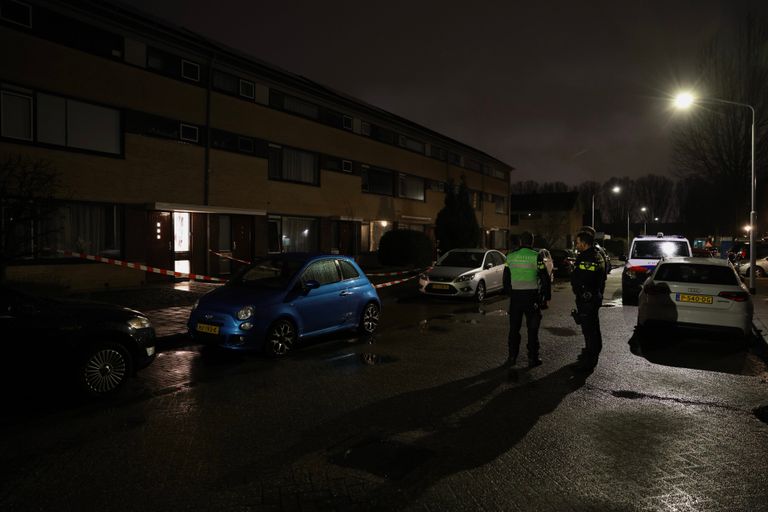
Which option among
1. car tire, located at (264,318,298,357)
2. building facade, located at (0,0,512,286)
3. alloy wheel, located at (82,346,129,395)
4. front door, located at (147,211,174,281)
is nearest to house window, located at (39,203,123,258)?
building facade, located at (0,0,512,286)

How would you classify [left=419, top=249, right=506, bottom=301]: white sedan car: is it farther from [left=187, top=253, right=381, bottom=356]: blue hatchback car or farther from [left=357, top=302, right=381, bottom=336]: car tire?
[left=187, top=253, right=381, bottom=356]: blue hatchback car

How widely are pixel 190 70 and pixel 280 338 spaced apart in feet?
42.4

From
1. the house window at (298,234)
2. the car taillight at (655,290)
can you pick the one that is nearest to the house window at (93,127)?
the house window at (298,234)

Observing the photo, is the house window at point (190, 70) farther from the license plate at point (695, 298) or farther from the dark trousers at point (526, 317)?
the license plate at point (695, 298)

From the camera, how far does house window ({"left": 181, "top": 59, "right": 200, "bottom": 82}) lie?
55.9 ft

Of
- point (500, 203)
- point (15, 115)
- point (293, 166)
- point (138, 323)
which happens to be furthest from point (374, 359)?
point (500, 203)

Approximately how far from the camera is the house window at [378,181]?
26594mm

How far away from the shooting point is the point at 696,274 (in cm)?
927

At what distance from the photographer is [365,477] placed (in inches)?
151

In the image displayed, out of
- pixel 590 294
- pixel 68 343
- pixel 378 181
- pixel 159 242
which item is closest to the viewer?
pixel 68 343

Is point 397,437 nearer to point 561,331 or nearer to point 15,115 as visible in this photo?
point 561,331

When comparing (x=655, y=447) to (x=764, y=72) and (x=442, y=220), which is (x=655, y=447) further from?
(x=764, y=72)

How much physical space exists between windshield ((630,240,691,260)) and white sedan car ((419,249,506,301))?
3987mm

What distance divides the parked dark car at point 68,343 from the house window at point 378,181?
819 inches
